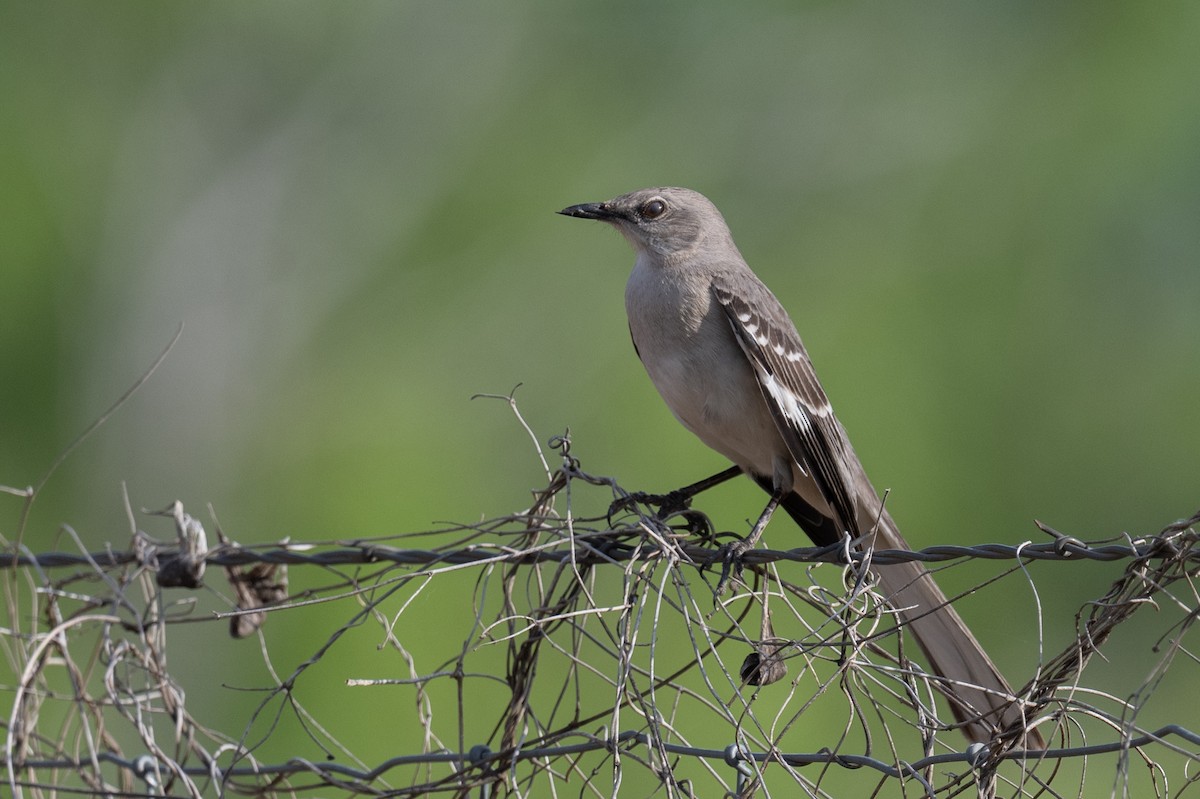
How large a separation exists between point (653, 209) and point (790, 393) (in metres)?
1.01


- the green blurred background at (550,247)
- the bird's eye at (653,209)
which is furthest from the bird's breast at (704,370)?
the green blurred background at (550,247)

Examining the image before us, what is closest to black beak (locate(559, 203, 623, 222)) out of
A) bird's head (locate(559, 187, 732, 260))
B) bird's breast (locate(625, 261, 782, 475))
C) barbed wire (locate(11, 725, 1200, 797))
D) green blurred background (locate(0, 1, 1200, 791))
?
bird's head (locate(559, 187, 732, 260))

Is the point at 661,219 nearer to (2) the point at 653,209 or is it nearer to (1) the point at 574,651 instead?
(2) the point at 653,209

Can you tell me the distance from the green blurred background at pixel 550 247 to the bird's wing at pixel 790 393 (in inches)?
367

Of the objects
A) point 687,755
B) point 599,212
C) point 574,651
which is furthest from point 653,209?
point 687,755

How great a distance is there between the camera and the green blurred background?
15953mm

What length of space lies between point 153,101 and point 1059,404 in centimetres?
1343

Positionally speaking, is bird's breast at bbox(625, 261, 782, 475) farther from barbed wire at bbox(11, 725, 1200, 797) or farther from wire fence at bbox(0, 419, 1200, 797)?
barbed wire at bbox(11, 725, 1200, 797)

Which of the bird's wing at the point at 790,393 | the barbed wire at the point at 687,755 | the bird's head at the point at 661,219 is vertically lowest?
the barbed wire at the point at 687,755

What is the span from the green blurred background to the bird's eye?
9.00m

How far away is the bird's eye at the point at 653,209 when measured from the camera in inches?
195

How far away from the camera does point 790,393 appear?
440cm

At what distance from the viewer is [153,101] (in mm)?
17766

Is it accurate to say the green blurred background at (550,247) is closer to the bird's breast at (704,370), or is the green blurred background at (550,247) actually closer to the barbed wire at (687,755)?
the bird's breast at (704,370)
